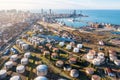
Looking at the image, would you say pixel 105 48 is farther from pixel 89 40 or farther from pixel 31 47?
pixel 31 47

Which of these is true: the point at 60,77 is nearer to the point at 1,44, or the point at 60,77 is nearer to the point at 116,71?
the point at 116,71

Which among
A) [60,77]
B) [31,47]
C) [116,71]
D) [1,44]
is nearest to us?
[60,77]

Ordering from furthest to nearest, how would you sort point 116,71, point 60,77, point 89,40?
point 89,40
point 116,71
point 60,77

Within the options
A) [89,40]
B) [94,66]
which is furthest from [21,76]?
[89,40]

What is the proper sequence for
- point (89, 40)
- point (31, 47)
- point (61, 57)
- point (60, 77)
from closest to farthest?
point (60, 77), point (61, 57), point (31, 47), point (89, 40)

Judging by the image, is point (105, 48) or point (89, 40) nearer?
point (105, 48)

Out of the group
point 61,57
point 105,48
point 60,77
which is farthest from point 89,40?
point 60,77

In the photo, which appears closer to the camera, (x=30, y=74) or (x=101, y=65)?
(x=30, y=74)

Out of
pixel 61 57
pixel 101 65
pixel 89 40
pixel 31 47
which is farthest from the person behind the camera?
pixel 89 40
